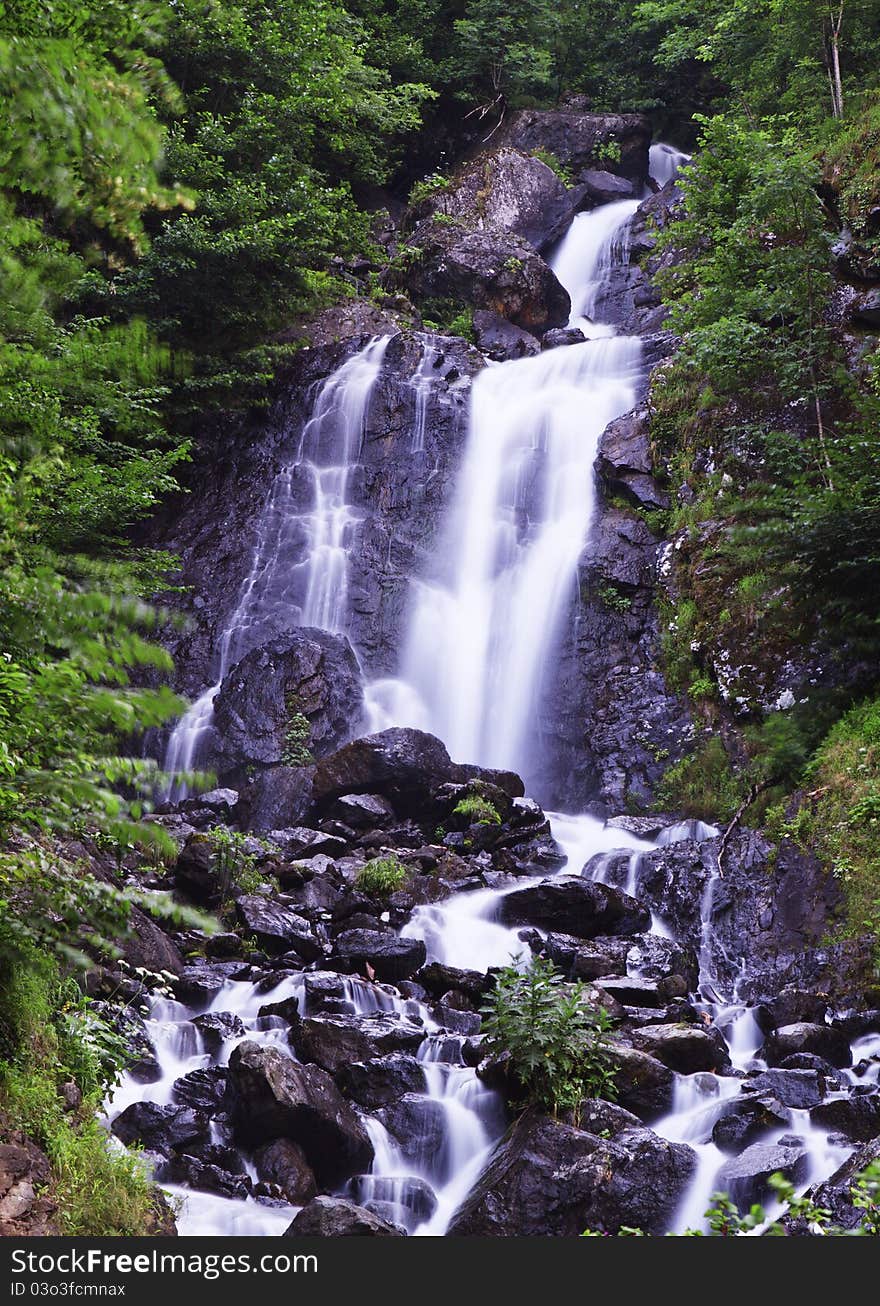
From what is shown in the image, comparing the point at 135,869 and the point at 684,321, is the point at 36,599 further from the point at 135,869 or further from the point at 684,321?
the point at 684,321

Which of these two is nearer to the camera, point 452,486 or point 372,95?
point 452,486

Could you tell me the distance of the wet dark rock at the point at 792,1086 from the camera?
7594 mm

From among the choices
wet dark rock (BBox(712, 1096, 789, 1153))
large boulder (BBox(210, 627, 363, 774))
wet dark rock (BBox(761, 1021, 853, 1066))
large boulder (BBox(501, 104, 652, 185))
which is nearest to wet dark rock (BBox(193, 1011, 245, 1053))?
wet dark rock (BBox(712, 1096, 789, 1153))

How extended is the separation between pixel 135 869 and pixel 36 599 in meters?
8.88

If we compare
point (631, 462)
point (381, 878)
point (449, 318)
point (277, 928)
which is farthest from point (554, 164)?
point (277, 928)

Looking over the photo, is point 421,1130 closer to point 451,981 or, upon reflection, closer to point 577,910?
point 451,981

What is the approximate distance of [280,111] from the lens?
2281 centimetres

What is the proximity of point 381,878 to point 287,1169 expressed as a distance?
480 centimetres

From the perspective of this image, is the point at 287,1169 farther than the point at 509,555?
No

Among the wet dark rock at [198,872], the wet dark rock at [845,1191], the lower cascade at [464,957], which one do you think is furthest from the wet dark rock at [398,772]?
the wet dark rock at [845,1191]

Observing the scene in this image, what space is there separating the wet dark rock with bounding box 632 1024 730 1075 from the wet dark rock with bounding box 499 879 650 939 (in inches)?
104

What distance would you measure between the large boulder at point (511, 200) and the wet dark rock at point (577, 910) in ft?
65.2

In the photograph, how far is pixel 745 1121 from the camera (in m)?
7.27

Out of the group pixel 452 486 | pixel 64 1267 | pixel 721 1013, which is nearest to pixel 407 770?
pixel 721 1013
